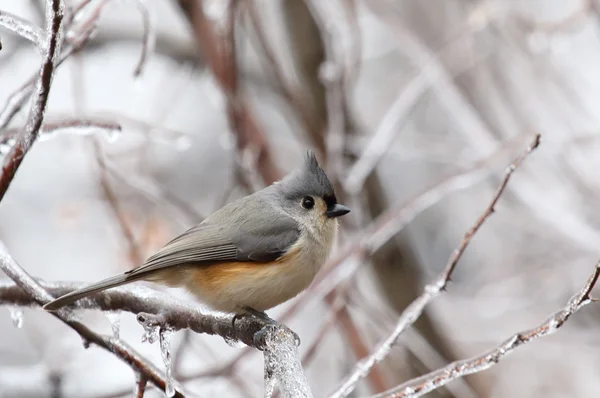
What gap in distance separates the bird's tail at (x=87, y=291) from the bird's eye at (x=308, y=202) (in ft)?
2.53

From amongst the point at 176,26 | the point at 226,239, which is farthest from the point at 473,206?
the point at 226,239

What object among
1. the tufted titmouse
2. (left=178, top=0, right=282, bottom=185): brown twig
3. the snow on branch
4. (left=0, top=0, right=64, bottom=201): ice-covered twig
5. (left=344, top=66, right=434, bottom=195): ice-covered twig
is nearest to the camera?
(left=0, top=0, right=64, bottom=201): ice-covered twig

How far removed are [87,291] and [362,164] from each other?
163 cm

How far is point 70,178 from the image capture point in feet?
21.4

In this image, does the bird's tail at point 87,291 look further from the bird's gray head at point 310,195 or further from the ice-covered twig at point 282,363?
the bird's gray head at point 310,195

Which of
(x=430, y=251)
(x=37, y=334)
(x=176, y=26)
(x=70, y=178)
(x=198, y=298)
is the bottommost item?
(x=198, y=298)

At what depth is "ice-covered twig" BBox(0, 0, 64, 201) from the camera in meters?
1.31

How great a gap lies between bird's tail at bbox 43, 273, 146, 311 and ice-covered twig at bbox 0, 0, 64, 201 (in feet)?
1.30

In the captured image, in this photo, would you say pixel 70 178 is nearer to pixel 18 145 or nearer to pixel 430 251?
pixel 430 251

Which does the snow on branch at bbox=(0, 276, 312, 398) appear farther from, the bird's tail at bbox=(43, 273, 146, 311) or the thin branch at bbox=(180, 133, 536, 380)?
the thin branch at bbox=(180, 133, 536, 380)

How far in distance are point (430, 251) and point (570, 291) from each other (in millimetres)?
2154

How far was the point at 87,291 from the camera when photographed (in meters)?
1.82

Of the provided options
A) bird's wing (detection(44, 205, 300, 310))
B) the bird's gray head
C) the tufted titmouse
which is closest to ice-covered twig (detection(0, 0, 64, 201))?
the tufted titmouse

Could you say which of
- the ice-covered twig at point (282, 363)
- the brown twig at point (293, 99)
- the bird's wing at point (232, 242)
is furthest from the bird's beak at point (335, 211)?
the brown twig at point (293, 99)
